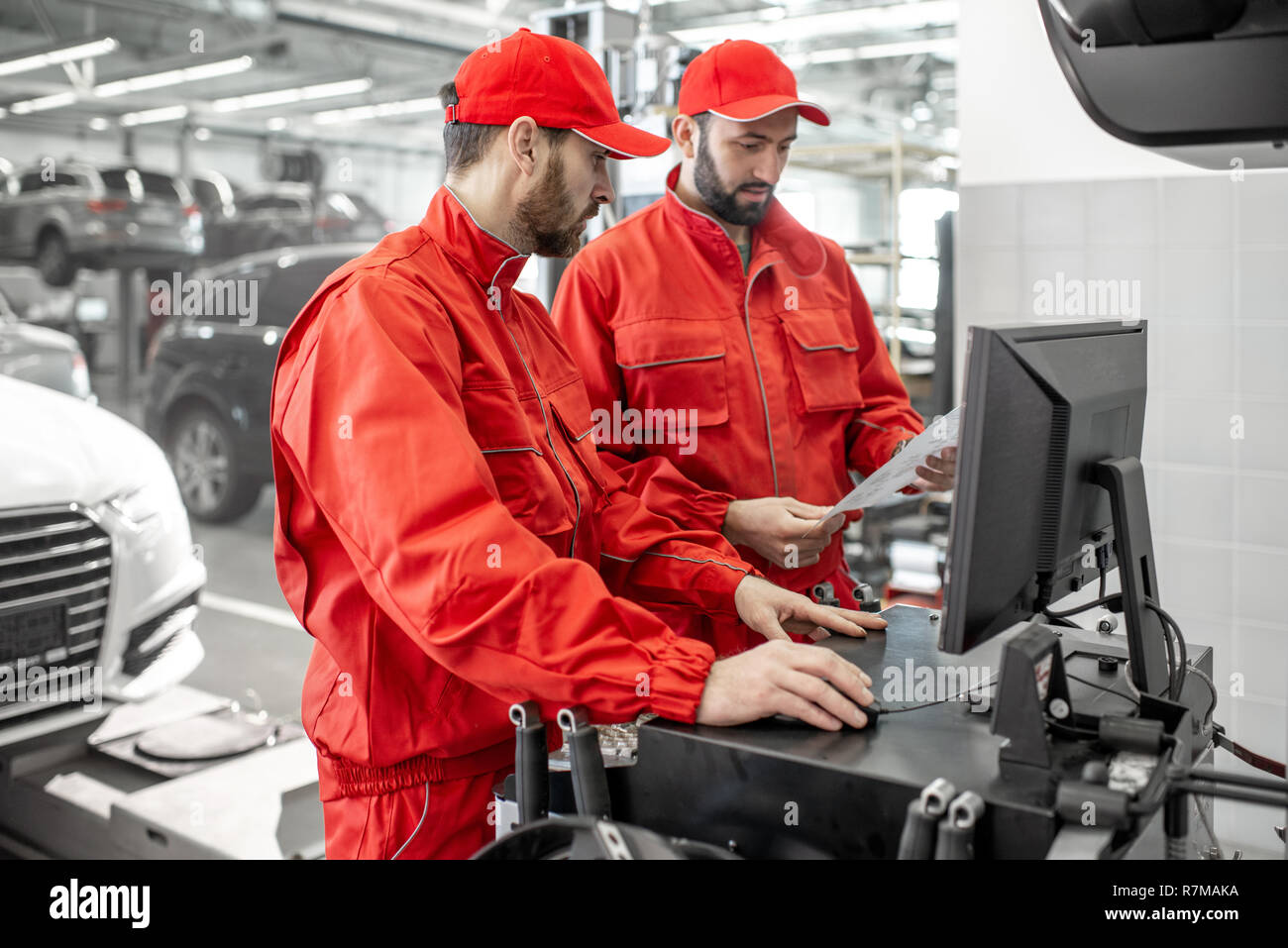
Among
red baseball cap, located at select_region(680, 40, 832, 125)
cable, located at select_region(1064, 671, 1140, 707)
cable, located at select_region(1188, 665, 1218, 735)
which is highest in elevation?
red baseball cap, located at select_region(680, 40, 832, 125)

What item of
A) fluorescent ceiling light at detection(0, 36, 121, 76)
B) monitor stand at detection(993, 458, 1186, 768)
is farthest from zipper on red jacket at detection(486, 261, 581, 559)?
fluorescent ceiling light at detection(0, 36, 121, 76)

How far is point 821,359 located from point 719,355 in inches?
8.4

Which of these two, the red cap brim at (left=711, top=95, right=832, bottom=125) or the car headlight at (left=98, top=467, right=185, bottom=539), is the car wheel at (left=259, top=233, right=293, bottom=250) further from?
the red cap brim at (left=711, top=95, right=832, bottom=125)

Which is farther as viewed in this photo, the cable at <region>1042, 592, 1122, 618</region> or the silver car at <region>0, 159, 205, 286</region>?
the silver car at <region>0, 159, 205, 286</region>

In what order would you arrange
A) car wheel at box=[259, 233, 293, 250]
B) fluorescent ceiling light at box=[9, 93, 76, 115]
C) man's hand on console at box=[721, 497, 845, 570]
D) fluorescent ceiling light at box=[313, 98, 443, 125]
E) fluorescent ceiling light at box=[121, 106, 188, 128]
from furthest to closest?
fluorescent ceiling light at box=[313, 98, 443, 125] < fluorescent ceiling light at box=[121, 106, 188, 128] < car wheel at box=[259, 233, 293, 250] < fluorescent ceiling light at box=[9, 93, 76, 115] < man's hand on console at box=[721, 497, 845, 570]

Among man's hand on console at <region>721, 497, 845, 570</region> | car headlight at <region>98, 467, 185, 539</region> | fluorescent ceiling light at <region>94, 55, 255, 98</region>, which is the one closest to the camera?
man's hand on console at <region>721, 497, 845, 570</region>

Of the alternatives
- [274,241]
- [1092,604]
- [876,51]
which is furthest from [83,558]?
[876,51]

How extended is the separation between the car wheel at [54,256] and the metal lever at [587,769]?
195 inches

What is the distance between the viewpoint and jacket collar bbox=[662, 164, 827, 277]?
1.98 metres

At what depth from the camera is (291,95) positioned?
13.0m

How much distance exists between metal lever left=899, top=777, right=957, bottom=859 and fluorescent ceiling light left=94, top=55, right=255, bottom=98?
31.7 feet

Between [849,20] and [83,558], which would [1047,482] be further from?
[849,20]

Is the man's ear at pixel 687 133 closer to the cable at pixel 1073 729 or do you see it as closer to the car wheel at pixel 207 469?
the cable at pixel 1073 729

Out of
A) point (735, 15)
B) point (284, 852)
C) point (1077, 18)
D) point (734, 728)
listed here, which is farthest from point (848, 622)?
point (735, 15)
